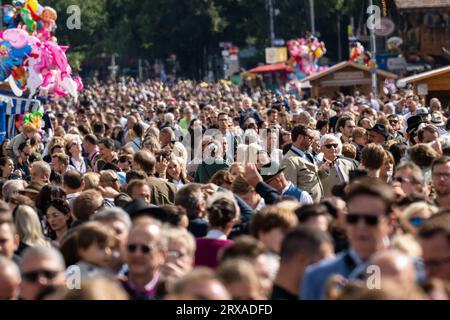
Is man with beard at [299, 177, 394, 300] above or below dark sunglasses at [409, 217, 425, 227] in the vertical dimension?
above

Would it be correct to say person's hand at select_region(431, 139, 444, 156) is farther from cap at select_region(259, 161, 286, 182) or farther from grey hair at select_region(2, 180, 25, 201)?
grey hair at select_region(2, 180, 25, 201)

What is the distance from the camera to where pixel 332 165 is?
13.4 metres

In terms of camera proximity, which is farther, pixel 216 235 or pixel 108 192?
pixel 108 192

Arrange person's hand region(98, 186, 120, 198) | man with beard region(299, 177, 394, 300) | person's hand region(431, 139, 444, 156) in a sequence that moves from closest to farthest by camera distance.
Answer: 1. man with beard region(299, 177, 394, 300)
2. person's hand region(98, 186, 120, 198)
3. person's hand region(431, 139, 444, 156)

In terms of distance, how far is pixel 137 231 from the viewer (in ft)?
24.0

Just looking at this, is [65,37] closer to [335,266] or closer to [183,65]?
[183,65]

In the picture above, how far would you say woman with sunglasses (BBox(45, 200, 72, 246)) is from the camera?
10703 millimetres

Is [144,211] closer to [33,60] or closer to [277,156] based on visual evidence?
[277,156]

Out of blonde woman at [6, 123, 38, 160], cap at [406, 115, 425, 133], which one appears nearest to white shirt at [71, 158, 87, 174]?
blonde woman at [6, 123, 38, 160]

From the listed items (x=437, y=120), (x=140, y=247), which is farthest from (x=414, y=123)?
(x=140, y=247)

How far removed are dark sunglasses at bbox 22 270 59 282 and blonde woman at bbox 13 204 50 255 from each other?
2.27m

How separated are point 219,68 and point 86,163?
69.0m

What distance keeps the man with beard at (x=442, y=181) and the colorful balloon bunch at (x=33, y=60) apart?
12505 mm

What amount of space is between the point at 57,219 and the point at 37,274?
3.85m
